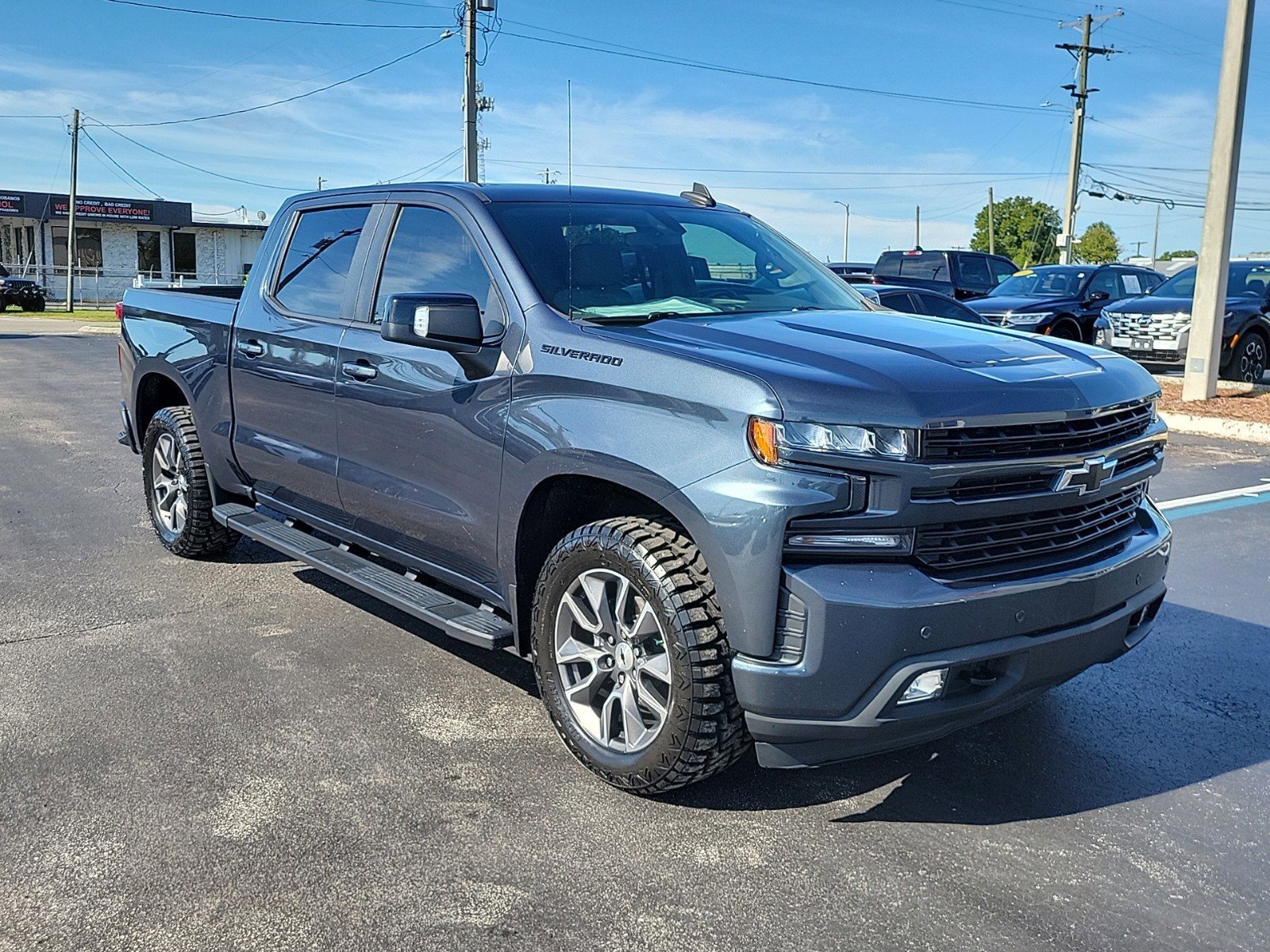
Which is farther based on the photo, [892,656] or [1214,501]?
[1214,501]

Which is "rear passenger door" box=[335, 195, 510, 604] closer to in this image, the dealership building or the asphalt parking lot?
the asphalt parking lot

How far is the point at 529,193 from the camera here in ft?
15.2

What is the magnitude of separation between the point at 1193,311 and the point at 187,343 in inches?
448

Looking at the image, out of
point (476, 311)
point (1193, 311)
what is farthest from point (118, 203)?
point (476, 311)

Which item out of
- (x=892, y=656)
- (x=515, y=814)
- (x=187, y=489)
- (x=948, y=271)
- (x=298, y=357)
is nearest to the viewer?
(x=892, y=656)

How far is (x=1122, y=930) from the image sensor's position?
2920 millimetres

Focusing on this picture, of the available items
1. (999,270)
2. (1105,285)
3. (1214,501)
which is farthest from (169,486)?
(999,270)

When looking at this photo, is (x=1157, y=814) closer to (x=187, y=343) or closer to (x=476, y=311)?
(x=476, y=311)

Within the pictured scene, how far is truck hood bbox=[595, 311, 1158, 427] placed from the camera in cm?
313

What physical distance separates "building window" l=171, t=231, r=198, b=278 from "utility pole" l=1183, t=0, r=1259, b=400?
51996 mm

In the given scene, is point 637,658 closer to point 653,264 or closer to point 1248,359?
point 653,264

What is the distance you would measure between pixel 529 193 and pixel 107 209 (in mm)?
54753

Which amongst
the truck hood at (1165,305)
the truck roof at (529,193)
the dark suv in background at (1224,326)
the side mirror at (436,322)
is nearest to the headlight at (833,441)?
the side mirror at (436,322)

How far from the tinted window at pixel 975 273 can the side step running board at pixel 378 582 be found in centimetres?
1965
